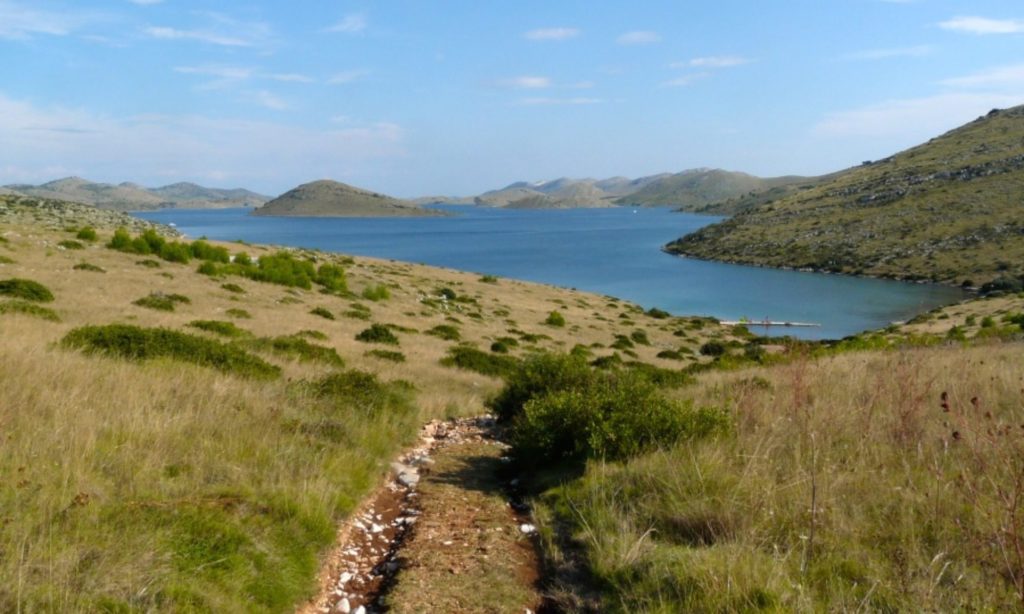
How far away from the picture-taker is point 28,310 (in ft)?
57.7

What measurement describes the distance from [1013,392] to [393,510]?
25.2 feet

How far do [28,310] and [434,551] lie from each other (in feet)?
53.0

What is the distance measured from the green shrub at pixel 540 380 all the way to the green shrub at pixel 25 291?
16000 millimetres

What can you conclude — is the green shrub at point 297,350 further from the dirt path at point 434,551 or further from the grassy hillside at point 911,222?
the grassy hillside at point 911,222

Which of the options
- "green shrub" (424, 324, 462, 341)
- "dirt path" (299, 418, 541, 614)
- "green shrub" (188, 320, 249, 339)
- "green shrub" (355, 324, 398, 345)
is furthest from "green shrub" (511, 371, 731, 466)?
"green shrub" (424, 324, 462, 341)

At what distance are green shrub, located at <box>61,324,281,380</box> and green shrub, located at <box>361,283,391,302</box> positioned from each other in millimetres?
29331

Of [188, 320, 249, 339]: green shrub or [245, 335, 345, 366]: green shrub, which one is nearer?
[245, 335, 345, 366]: green shrub

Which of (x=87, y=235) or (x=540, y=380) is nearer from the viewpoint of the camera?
(x=540, y=380)

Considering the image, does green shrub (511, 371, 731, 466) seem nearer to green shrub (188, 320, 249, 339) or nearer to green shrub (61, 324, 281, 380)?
green shrub (61, 324, 281, 380)

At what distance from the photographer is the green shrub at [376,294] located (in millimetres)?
42625

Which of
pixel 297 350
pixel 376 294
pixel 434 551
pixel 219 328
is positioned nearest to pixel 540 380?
pixel 434 551

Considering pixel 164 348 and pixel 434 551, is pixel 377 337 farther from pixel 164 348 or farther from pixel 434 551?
pixel 434 551

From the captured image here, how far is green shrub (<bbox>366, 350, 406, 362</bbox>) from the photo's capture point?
67.3ft

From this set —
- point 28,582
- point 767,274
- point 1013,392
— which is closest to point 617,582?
point 28,582
